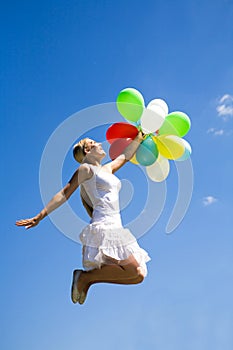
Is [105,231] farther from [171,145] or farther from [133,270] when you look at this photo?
[171,145]

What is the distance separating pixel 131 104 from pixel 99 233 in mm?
1656

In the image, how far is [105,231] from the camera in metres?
5.16

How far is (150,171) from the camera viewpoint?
609 cm

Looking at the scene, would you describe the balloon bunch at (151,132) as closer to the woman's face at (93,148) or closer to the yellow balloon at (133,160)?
the yellow balloon at (133,160)

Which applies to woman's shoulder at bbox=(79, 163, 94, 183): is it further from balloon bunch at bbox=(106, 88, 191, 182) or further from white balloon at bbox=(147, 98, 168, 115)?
white balloon at bbox=(147, 98, 168, 115)

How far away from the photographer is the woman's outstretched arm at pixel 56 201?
511 centimetres

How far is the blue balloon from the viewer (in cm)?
585

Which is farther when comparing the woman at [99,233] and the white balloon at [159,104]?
the white balloon at [159,104]

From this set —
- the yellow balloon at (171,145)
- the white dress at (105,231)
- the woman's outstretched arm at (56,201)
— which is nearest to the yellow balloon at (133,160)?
the yellow balloon at (171,145)

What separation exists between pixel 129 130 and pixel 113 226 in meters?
1.35

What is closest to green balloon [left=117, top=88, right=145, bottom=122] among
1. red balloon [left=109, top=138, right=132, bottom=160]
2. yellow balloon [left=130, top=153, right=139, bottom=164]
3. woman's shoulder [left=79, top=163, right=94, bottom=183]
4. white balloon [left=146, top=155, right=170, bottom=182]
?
red balloon [left=109, top=138, right=132, bottom=160]

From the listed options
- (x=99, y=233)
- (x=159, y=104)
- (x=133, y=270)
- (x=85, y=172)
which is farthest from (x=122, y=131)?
(x=133, y=270)

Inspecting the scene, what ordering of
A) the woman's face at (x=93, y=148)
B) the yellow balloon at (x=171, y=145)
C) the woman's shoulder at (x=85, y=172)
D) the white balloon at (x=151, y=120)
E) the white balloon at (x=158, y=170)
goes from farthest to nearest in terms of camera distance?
the white balloon at (x=158, y=170)
the yellow balloon at (x=171, y=145)
the white balloon at (x=151, y=120)
the woman's face at (x=93, y=148)
the woman's shoulder at (x=85, y=172)

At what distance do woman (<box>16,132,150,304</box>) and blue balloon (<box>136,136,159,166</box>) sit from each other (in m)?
0.53
